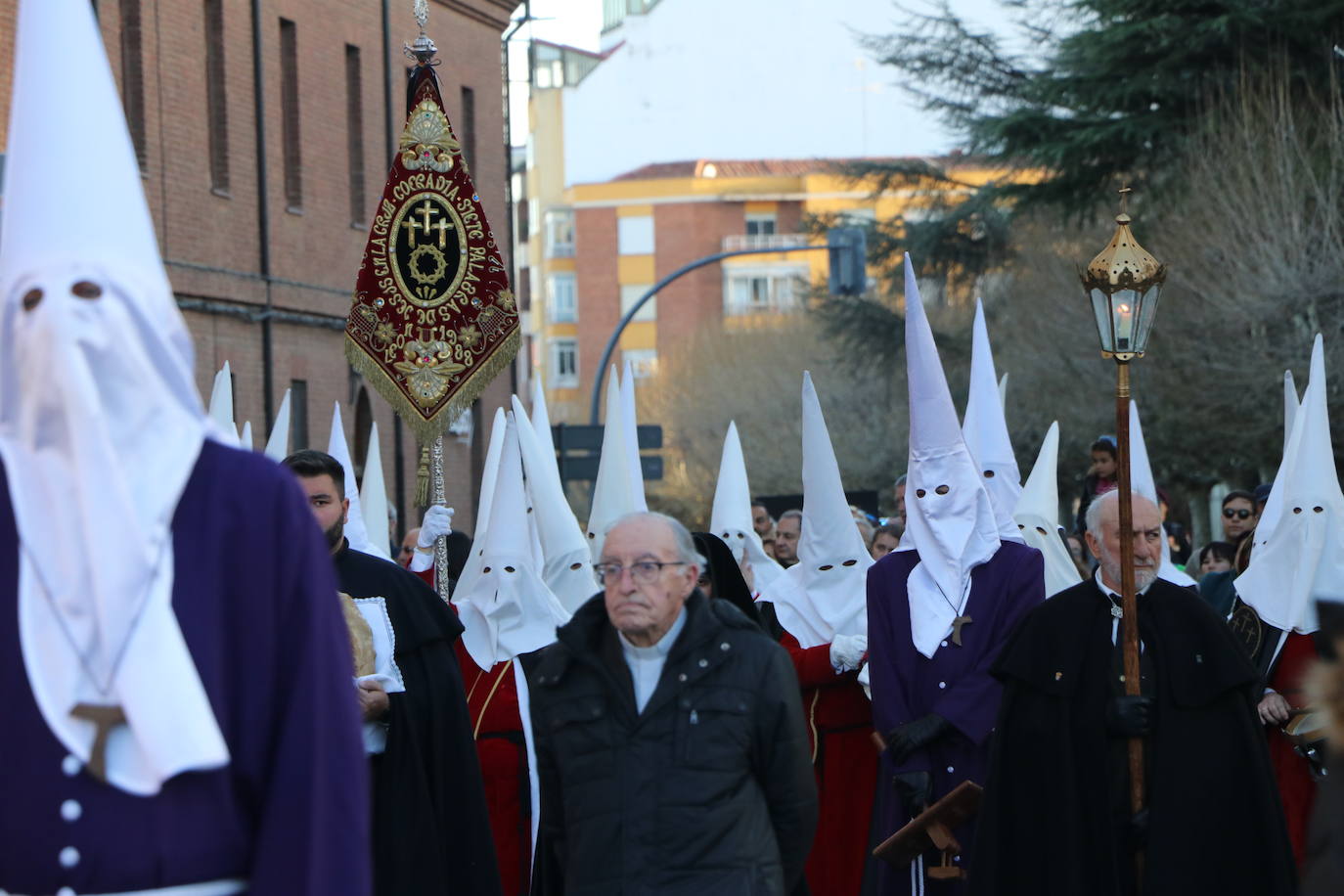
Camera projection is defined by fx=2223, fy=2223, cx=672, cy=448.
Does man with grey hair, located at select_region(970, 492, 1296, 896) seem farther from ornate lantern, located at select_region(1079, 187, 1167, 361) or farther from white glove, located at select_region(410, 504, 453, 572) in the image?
white glove, located at select_region(410, 504, 453, 572)

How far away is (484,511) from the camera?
11.7 meters

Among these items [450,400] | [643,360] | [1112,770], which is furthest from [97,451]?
[643,360]

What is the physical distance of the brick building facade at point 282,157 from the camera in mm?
22453

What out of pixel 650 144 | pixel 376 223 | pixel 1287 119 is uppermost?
pixel 650 144

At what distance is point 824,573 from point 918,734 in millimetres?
2061

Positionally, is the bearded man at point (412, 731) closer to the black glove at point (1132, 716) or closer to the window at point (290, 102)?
the black glove at point (1132, 716)

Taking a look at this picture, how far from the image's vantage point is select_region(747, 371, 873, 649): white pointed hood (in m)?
10.4

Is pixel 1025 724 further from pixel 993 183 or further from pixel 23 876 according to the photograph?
pixel 993 183

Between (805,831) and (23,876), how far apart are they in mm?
2607

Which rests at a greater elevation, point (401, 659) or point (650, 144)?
point (650, 144)

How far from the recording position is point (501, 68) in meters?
32.2

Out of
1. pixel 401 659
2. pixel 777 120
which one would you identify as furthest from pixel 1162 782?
pixel 777 120

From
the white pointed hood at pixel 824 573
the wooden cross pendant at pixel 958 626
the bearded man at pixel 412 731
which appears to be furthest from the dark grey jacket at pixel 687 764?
the white pointed hood at pixel 824 573

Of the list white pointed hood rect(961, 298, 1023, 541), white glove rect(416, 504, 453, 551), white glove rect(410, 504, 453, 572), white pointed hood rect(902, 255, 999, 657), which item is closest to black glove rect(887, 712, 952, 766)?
white pointed hood rect(902, 255, 999, 657)
